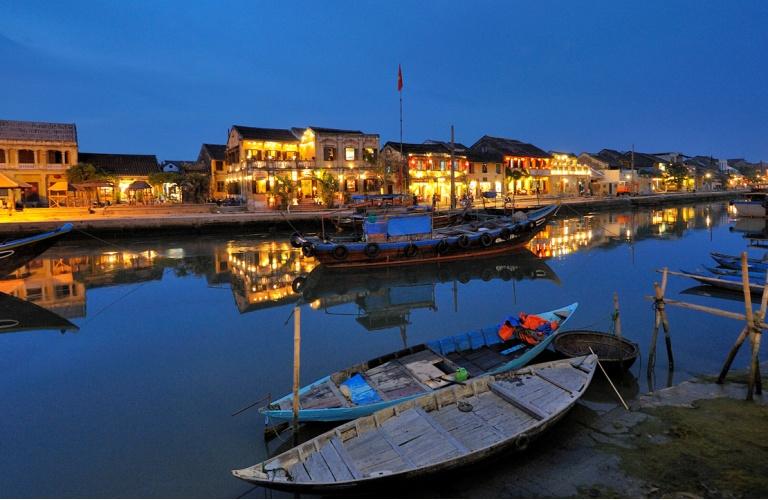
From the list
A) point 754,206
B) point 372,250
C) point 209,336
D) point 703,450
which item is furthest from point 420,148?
point 703,450

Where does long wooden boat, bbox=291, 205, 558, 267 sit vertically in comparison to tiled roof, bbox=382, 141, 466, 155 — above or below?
below

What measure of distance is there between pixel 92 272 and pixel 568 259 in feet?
82.0

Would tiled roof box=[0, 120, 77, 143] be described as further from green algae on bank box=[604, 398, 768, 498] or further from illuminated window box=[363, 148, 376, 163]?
green algae on bank box=[604, 398, 768, 498]

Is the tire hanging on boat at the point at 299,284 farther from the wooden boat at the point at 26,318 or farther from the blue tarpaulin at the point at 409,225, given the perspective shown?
the wooden boat at the point at 26,318

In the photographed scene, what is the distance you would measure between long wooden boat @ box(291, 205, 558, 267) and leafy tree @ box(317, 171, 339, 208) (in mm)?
16971

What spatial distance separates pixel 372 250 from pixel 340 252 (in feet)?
5.43

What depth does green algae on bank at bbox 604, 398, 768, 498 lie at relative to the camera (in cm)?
628

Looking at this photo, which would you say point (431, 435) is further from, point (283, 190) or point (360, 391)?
point (283, 190)

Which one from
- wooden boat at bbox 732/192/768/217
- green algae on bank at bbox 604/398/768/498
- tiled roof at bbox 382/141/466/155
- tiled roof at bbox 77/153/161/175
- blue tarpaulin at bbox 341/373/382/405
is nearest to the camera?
green algae on bank at bbox 604/398/768/498

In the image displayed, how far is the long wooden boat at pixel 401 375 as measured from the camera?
7.49m

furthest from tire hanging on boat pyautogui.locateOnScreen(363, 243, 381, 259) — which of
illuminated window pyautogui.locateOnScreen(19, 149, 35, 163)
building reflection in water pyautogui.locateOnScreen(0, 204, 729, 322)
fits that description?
illuminated window pyautogui.locateOnScreen(19, 149, 35, 163)

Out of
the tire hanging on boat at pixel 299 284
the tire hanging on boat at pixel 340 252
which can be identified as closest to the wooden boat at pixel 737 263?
the tire hanging on boat at pixel 340 252

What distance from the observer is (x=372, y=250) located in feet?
78.0

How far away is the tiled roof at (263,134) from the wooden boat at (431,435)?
1606 inches
